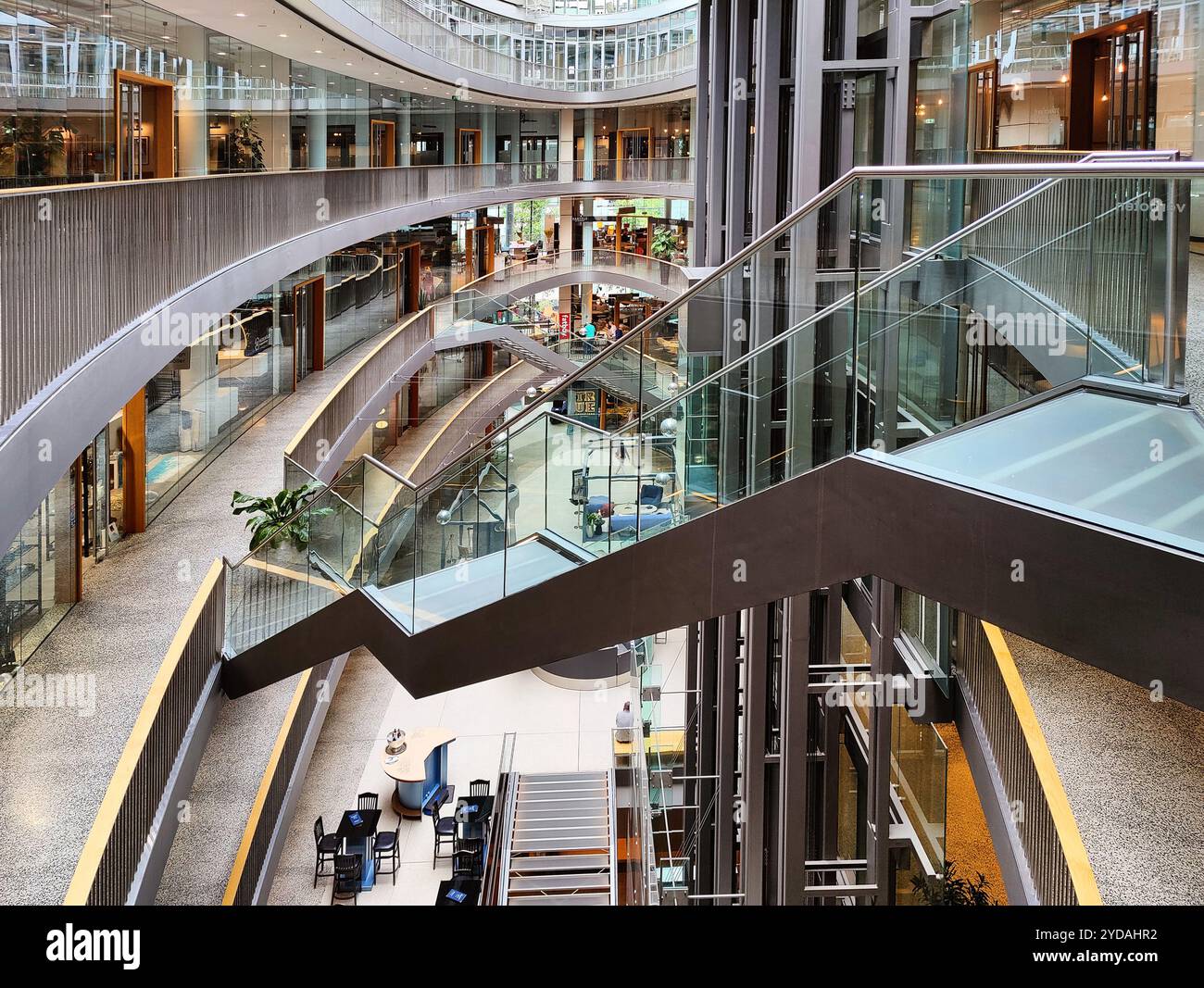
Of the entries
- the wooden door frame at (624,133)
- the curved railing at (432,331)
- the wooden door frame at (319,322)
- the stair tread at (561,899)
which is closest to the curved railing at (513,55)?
the wooden door frame at (624,133)

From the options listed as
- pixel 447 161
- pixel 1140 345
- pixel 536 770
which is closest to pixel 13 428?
pixel 1140 345

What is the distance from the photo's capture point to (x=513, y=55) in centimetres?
3934

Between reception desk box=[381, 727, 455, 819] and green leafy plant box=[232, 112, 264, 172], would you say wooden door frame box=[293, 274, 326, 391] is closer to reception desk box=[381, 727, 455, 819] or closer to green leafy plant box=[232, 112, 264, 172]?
green leafy plant box=[232, 112, 264, 172]

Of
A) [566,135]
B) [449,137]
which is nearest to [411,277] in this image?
[449,137]

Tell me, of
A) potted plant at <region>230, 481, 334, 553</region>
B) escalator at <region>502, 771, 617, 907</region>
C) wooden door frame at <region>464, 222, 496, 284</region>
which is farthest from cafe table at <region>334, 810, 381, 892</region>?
wooden door frame at <region>464, 222, 496, 284</region>

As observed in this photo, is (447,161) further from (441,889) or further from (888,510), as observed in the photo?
(888,510)

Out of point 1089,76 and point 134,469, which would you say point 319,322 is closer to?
point 134,469

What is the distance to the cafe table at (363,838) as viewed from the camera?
12.4 m

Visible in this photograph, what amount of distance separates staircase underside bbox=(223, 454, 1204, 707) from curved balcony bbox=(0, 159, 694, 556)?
2840 mm

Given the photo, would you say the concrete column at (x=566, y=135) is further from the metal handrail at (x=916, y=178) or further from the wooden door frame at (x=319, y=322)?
the metal handrail at (x=916, y=178)

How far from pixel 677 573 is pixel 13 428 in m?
3.44

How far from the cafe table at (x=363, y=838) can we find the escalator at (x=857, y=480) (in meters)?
5.66

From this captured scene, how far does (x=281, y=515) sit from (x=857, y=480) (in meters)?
10.00

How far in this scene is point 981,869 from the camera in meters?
9.46
